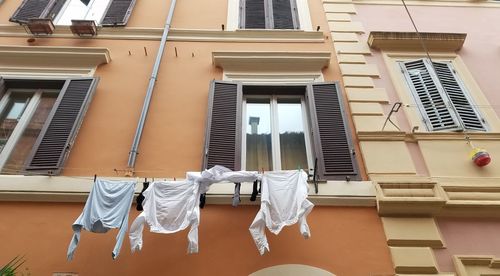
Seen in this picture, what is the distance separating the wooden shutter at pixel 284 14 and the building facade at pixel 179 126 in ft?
0.15

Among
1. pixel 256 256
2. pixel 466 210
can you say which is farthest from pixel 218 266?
pixel 466 210

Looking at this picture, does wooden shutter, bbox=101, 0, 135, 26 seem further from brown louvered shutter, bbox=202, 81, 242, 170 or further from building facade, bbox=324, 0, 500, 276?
building facade, bbox=324, 0, 500, 276

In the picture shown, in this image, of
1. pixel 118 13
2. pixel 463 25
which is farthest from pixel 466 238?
pixel 118 13

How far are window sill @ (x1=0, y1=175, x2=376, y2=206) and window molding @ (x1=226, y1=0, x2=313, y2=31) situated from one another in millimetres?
4106

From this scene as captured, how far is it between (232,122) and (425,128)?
2931mm

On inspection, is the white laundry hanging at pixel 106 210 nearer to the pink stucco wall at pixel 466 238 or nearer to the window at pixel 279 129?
the window at pixel 279 129

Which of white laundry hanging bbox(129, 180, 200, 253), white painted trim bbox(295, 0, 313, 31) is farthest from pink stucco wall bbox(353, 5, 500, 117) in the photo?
white laundry hanging bbox(129, 180, 200, 253)

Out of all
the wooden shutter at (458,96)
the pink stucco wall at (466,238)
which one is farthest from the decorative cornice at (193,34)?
the pink stucco wall at (466,238)

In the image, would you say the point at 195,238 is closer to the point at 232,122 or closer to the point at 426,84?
the point at 232,122

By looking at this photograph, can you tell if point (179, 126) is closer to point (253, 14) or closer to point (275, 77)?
point (275, 77)

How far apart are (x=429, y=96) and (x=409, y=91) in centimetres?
32

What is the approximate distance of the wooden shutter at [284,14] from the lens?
334 inches

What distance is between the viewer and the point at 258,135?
634 centimetres

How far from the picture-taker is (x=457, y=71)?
743 cm
